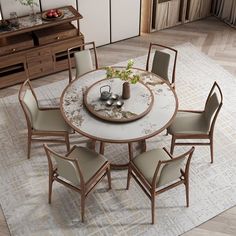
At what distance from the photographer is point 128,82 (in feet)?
14.8

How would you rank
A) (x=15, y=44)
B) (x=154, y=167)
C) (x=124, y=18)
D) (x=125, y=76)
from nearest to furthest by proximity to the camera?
(x=154, y=167) → (x=125, y=76) → (x=15, y=44) → (x=124, y=18)

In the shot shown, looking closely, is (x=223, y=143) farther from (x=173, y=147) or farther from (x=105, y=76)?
(x=105, y=76)

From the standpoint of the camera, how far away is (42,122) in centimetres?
466

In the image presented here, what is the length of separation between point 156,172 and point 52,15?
306 centimetres

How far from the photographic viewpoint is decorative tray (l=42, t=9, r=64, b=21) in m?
5.76

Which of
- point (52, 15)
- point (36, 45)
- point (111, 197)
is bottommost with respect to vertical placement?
point (111, 197)

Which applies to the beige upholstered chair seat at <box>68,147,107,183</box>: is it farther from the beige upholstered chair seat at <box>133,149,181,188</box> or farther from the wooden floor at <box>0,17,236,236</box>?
the wooden floor at <box>0,17,236,236</box>

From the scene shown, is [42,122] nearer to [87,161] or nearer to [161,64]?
[87,161]

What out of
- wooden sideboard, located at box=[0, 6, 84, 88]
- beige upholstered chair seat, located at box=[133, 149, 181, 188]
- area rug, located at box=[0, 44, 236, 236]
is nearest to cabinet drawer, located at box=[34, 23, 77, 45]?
wooden sideboard, located at box=[0, 6, 84, 88]

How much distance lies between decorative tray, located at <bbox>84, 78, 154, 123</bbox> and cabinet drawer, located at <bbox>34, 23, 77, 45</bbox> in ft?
4.82

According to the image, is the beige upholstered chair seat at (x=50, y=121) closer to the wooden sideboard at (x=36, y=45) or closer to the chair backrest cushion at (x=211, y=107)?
the wooden sideboard at (x=36, y=45)

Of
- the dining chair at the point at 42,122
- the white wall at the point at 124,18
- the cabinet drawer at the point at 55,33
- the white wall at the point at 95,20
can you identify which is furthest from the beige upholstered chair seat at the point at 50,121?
the white wall at the point at 124,18

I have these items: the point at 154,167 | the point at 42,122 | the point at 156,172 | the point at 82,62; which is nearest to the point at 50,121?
the point at 42,122

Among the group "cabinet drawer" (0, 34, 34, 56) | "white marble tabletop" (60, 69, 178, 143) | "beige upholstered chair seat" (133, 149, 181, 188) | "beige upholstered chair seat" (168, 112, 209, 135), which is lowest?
"beige upholstered chair seat" (133, 149, 181, 188)
